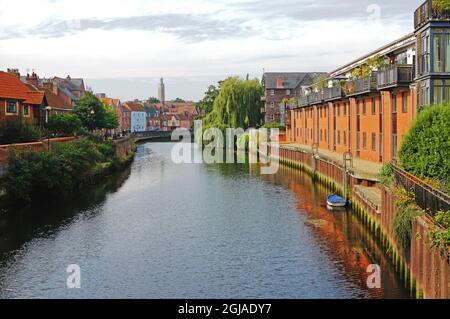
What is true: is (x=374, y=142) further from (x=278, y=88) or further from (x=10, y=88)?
(x=278, y=88)

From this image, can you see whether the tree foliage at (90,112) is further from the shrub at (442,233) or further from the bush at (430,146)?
the shrub at (442,233)

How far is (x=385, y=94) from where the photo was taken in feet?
154

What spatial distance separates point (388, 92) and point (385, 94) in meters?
0.85

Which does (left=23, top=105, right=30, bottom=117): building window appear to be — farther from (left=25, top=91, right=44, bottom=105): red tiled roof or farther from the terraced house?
the terraced house

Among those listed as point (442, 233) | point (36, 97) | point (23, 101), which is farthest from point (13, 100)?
point (442, 233)

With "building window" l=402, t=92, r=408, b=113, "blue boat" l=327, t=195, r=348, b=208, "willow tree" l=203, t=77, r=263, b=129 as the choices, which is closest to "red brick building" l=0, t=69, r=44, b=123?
"blue boat" l=327, t=195, r=348, b=208

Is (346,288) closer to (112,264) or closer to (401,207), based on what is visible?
(401,207)

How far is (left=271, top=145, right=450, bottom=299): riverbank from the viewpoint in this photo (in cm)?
1829

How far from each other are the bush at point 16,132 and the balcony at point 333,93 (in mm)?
27459

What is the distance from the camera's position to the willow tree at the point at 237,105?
10194 centimetres

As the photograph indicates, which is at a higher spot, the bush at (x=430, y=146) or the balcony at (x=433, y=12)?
the balcony at (x=433, y=12)

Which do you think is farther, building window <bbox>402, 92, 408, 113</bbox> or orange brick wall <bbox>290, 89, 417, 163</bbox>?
orange brick wall <bbox>290, 89, 417, 163</bbox>

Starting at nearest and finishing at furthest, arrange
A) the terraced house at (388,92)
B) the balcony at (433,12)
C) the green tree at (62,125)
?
the balcony at (433,12)
the terraced house at (388,92)
the green tree at (62,125)

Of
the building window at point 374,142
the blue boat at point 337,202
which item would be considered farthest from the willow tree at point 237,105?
the blue boat at point 337,202
